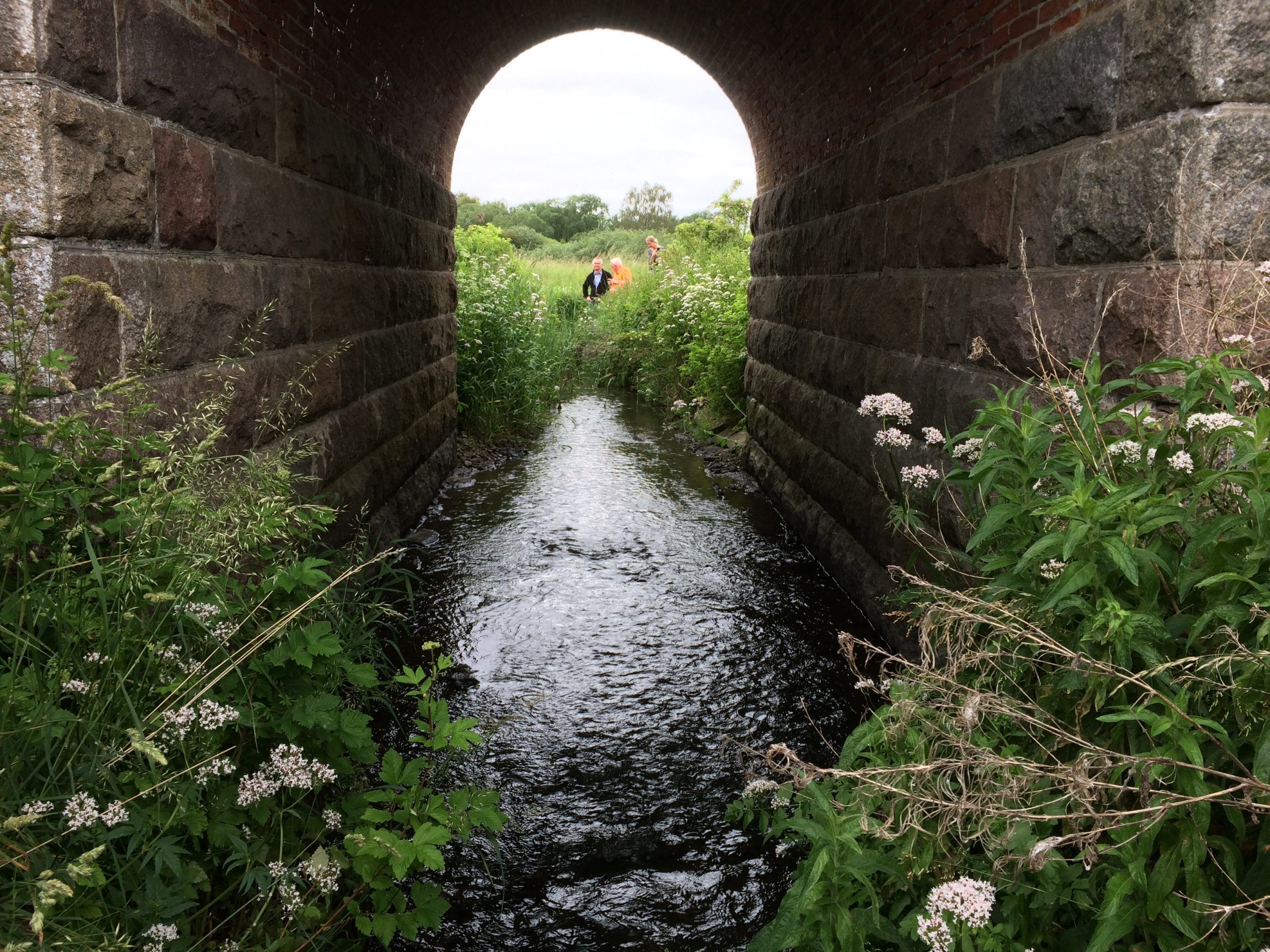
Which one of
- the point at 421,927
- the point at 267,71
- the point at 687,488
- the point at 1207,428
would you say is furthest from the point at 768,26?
the point at 421,927

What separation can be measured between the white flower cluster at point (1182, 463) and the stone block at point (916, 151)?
2.61m

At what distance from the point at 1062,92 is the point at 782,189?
15.2 ft

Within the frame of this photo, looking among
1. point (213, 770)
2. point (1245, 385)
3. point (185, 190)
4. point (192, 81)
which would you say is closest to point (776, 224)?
point (192, 81)

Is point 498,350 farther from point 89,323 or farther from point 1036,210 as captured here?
point 89,323

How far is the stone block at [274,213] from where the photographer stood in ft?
11.3

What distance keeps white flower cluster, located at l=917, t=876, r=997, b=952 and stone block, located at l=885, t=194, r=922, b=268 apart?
3593mm

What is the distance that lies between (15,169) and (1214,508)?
10.00ft

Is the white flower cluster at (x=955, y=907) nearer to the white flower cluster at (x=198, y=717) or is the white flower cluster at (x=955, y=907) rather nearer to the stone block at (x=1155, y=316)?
the white flower cluster at (x=198, y=717)

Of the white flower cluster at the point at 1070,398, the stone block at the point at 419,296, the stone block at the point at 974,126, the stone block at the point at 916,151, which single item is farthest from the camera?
the stone block at the point at 419,296

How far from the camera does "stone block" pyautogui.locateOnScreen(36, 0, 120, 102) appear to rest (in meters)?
2.29

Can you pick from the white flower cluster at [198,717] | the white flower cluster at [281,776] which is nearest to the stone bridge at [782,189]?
the white flower cluster at [198,717]

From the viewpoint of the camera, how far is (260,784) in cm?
208

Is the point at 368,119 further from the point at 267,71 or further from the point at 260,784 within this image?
the point at 260,784

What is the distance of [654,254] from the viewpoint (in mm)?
17281
